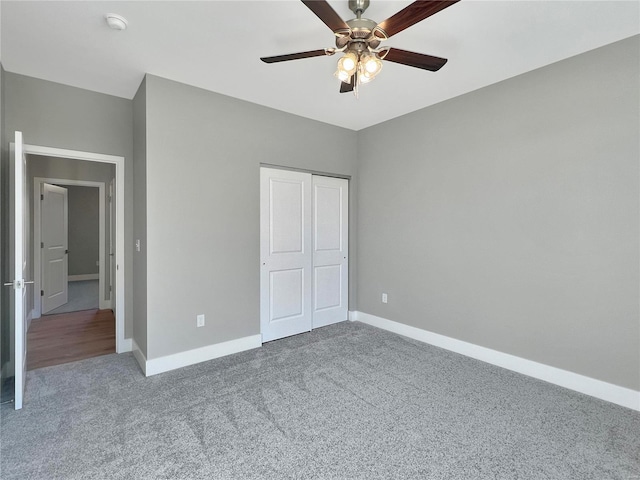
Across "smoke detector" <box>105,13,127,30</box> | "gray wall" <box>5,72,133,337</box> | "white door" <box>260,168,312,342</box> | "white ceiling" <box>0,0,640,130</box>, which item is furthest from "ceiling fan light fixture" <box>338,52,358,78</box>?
"gray wall" <box>5,72,133,337</box>

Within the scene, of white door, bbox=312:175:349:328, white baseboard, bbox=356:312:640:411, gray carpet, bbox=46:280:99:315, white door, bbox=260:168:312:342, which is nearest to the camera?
white baseboard, bbox=356:312:640:411

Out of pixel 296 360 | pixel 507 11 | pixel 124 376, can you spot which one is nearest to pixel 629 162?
pixel 507 11

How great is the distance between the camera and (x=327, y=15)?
61.1 inches

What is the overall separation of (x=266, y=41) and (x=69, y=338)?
3997 millimetres

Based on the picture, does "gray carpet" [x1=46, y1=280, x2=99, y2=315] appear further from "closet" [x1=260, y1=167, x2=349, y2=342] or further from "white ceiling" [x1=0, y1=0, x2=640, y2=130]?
"white ceiling" [x1=0, y1=0, x2=640, y2=130]

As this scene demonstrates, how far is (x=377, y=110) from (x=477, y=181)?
1.40 metres

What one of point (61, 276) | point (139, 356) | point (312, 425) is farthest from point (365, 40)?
point (61, 276)

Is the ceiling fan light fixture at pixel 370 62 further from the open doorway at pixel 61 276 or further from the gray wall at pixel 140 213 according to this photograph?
the open doorway at pixel 61 276

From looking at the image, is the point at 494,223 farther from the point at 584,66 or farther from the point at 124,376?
the point at 124,376

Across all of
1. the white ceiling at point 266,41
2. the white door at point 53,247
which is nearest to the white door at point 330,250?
the white ceiling at point 266,41

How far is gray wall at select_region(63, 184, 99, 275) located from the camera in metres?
8.08

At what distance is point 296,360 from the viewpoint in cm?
313

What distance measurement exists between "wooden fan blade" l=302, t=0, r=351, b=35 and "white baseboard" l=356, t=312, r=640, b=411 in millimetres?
3038

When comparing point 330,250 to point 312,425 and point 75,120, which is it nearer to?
point 312,425
